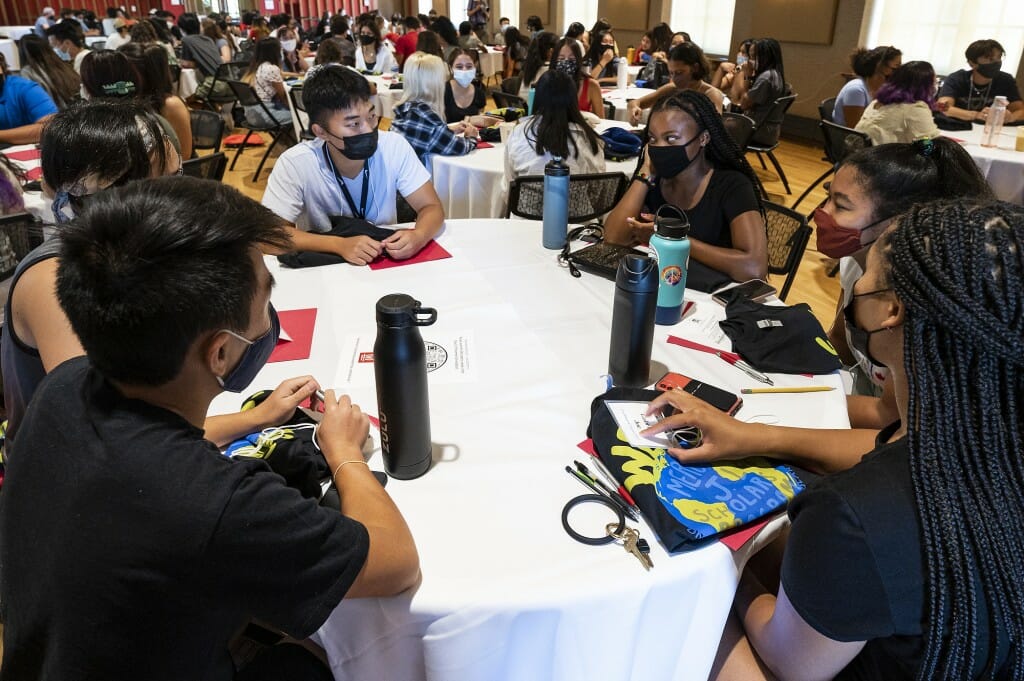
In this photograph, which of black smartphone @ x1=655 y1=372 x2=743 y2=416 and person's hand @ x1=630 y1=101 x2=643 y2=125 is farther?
person's hand @ x1=630 y1=101 x2=643 y2=125

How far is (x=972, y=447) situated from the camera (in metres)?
0.76

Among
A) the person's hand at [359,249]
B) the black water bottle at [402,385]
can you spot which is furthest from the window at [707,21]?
the black water bottle at [402,385]

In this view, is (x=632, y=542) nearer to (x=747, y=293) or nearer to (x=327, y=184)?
(x=747, y=293)

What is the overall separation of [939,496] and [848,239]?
127 cm

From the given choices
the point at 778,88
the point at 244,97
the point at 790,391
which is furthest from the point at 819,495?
the point at 244,97

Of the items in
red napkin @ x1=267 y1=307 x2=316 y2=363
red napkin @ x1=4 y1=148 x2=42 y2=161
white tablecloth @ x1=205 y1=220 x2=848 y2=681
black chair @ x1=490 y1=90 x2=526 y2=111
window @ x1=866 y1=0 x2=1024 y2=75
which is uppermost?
window @ x1=866 y1=0 x2=1024 y2=75

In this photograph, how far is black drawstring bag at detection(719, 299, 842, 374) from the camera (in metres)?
1.40

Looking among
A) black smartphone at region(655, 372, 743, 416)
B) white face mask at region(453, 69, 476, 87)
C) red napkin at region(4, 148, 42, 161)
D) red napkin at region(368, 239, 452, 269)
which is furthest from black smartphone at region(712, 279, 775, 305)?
white face mask at region(453, 69, 476, 87)

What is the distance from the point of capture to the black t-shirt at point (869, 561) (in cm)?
76

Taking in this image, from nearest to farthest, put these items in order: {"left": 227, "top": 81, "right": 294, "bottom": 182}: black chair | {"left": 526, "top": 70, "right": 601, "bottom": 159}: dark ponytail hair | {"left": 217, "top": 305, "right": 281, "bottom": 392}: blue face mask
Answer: {"left": 217, "top": 305, "right": 281, "bottom": 392}: blue face mask → {"left": 526, "top": 70, "right": 601, "bottom": 159}: dark ponytail hair → {"left": 227, "top": 81, "right": 294, "bottom": 182}: black chair

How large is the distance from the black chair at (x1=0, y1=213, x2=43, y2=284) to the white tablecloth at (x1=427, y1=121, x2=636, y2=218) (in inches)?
73.8

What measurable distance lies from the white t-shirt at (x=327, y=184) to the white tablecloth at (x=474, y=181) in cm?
103

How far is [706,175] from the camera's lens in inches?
86.2

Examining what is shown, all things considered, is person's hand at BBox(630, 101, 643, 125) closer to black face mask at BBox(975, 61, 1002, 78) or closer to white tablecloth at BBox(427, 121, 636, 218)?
white tablecloth at BBox(427, 121, 636, 218)
